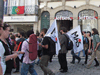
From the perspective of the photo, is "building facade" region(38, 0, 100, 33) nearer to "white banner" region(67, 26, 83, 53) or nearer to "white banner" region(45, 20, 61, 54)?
"white banner" region(67, 26, 83, 53)

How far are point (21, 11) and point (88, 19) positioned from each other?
11.0 metres

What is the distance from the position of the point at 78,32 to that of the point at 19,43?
3.06 metres

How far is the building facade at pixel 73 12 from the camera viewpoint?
1761cm

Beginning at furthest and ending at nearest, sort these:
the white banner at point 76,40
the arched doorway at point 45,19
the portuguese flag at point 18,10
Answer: the arched doorway at point 45,19 < the portuguese flag at point 18,10 < the white banner at point 76,40

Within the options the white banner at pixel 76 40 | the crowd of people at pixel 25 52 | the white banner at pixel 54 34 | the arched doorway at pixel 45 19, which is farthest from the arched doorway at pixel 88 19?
the white banner at pixel 54 34

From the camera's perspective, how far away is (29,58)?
11.1 feet

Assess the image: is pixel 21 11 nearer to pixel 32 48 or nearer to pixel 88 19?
pixel 88 19

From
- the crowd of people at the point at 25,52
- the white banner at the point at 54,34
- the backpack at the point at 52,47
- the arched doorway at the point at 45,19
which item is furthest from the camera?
the arched doorway at the point at 45,19

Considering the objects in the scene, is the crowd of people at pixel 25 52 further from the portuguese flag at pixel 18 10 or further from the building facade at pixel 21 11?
the portuguese flag at pixel 18 10

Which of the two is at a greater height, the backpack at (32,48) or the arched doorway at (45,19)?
the arched doorway at (45,19)

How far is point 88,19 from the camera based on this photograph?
59.6ft

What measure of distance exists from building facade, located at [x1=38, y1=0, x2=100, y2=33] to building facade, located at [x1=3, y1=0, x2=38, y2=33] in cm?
119

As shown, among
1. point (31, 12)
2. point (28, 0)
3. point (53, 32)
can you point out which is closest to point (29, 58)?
point (53, 32)

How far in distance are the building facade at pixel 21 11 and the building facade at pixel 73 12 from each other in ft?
3.91
